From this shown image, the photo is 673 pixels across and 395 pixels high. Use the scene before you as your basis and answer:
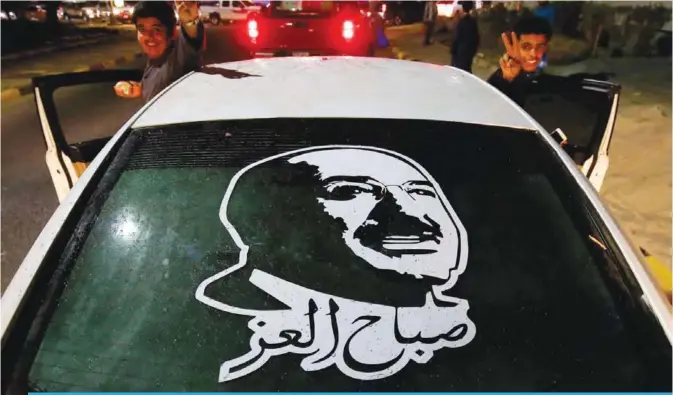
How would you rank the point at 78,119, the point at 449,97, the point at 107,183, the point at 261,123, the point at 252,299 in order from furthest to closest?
the point at 78,119, the point at 449,97, the point at 261,123, the point at 107,183, the point at 252,299

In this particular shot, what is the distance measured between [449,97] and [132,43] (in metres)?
21.4

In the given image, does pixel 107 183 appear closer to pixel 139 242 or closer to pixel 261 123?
pixel 139 242

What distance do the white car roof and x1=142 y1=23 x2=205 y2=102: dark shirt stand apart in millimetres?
967

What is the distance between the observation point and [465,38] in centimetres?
972

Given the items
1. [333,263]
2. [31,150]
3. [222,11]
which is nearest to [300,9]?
[31,150]

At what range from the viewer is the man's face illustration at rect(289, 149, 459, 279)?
1717mm

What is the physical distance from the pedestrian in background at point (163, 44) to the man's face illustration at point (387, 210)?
79.3 inches

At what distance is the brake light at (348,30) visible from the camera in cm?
1098

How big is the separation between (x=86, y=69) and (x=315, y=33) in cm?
602

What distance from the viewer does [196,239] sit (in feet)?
5.84

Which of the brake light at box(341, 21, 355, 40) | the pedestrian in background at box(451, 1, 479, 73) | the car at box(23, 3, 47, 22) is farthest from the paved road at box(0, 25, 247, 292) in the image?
the car at box(23, 3, 47, 22)

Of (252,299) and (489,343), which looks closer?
(489,343)

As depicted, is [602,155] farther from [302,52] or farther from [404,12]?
[404,12]

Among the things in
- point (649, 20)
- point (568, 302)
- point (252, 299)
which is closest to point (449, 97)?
point (568, 302)
